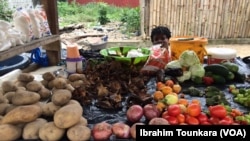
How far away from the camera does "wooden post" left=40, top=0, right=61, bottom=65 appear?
7.70 ft

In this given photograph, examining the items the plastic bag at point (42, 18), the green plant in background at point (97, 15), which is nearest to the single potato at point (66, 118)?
the plastic bag at point (42, 18)

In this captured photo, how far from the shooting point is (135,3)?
1015 cm

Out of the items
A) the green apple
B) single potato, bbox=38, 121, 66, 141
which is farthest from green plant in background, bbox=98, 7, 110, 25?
single potato, bbox=38, 121, 66, 141

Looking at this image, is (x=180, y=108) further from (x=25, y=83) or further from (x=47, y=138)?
(x=25, y=83)

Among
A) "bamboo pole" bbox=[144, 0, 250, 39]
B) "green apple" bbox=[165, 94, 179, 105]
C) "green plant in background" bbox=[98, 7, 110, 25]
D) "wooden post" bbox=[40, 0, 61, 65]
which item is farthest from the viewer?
"green plant in background" bbox=[98, 7, 110, 25]

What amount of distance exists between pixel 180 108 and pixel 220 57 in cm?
108

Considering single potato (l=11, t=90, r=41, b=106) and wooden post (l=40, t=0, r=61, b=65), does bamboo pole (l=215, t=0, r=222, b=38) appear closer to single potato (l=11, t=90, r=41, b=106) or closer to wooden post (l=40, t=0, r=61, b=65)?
wooden post (l=40, t=0, r=61, b=65)

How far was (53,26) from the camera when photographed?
2.37 m

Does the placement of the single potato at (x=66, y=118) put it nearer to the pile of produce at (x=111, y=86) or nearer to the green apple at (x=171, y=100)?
the pile of produce at (x=111, y=86)

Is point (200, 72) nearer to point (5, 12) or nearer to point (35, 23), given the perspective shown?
point (35, 23)

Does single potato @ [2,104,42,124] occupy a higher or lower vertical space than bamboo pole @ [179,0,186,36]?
lower

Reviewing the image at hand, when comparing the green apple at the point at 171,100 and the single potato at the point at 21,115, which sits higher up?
the single potato at the point at 21,115

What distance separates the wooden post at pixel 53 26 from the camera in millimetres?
2348

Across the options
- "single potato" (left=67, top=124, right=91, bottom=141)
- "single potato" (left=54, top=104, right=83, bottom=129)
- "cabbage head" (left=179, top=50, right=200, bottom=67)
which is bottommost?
"single potato" (left=67, top=124, right=91, bottom=141)
